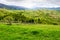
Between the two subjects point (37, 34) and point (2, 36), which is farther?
point (37, 34)

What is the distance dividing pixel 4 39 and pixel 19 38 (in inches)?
73.6

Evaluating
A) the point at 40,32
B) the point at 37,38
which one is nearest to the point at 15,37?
the point at 37,38

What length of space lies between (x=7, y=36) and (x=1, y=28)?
205 inches

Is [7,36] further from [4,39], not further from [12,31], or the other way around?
[12,31]

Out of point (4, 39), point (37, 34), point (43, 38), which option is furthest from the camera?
point (37, 34)

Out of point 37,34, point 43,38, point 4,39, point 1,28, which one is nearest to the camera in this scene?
point 4,39

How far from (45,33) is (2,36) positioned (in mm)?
6088

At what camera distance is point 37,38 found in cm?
2111

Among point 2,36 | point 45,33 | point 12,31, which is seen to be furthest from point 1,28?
point 45,33

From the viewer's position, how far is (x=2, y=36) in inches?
842

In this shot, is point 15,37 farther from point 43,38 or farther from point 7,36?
point 43,38

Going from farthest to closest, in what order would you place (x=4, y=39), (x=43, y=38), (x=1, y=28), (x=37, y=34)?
(x=1, y=28) → (x=37, y=34) → (x=43, y=38) → (x=4, y=39)

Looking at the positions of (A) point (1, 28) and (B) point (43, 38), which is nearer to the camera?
(B) point (43, 38)

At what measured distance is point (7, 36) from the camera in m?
21.4
